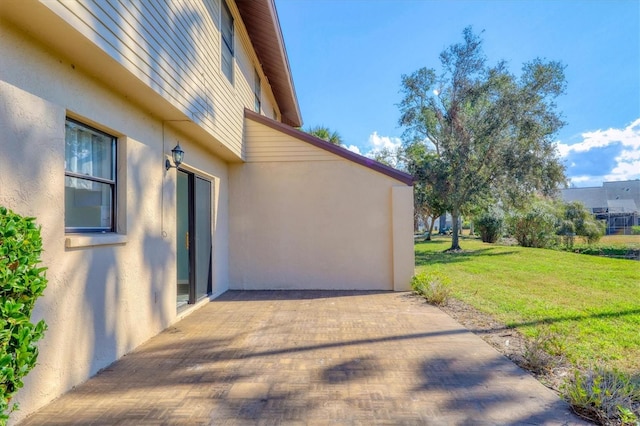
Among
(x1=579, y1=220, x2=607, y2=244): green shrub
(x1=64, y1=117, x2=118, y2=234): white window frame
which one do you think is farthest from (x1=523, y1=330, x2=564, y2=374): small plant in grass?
(x1=579, y1=220, x2=607, y2=244): green shrub

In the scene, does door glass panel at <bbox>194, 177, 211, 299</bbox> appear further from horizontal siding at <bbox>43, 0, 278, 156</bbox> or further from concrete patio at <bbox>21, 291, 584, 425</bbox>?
concrete patio at <bbox>21, 291, 584, 425</bbox>

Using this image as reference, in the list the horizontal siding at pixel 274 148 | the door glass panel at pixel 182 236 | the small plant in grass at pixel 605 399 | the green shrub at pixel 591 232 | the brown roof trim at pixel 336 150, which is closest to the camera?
the small plant in grass at pixel 605 399

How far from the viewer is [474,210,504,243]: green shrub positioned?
2265cm

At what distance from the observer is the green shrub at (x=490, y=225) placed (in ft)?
74.3

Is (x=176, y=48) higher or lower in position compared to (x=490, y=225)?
higher

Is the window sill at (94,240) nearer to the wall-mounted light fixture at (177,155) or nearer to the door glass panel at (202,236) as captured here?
the wall-mounted light fixture at (177,155)

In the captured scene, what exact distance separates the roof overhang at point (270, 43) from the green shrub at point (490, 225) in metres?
16.3

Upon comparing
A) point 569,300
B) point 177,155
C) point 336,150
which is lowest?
point 569,300

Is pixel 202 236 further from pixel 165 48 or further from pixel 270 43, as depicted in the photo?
pixel 270 43

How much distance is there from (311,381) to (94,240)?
2.63 metres

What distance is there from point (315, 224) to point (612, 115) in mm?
12899

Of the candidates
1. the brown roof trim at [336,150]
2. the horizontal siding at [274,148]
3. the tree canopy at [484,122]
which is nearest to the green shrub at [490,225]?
the tree canopy at [484,122]

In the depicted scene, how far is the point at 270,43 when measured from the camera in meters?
8.77

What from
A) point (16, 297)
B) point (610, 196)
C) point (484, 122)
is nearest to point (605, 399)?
point (16, 297)
